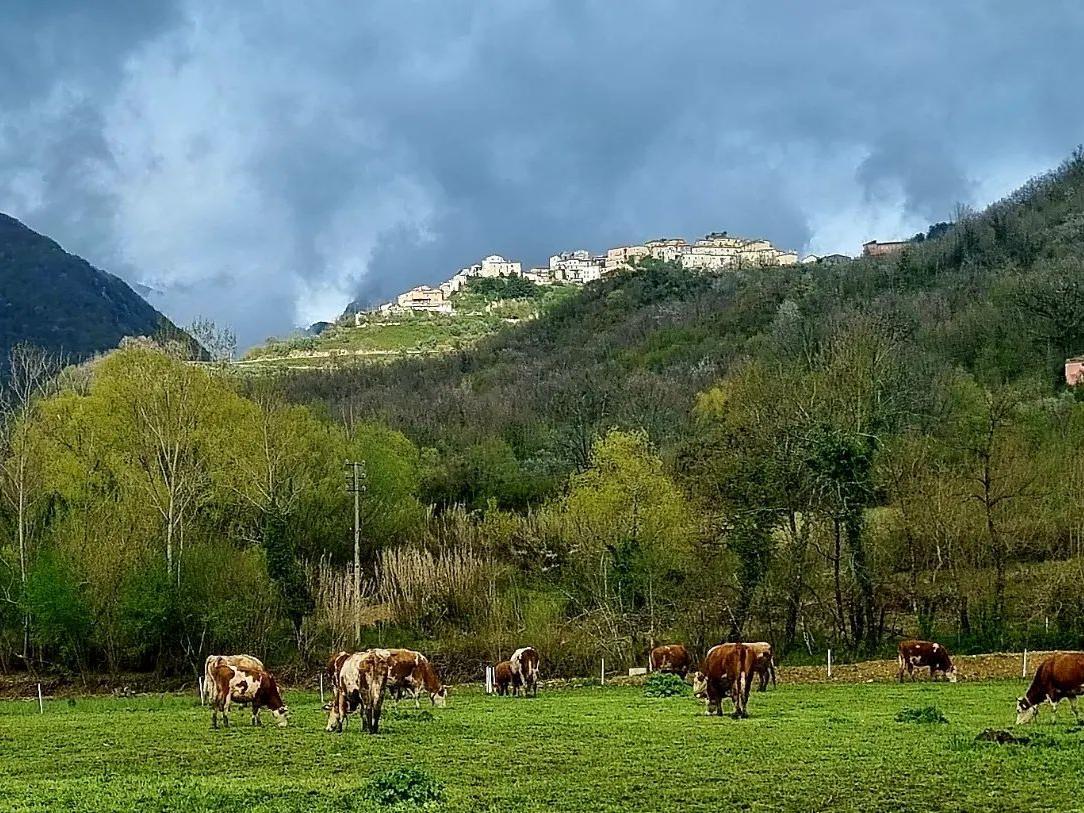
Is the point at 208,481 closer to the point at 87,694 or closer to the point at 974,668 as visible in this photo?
the point at 87,694

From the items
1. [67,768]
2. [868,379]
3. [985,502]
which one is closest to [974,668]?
[985,502]

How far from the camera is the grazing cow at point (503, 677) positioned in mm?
36719

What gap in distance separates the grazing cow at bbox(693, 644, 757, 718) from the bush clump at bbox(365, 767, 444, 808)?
9754 mm

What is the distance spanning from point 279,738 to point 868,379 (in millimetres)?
37245

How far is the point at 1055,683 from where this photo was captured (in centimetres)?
2044

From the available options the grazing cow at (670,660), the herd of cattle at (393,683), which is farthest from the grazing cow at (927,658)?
the grazing cow at (670,660)

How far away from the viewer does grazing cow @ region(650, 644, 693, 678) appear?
3966cm

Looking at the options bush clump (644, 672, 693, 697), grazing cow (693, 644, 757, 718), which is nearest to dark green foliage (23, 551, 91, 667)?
bush clump (644, 672, 693, 697)

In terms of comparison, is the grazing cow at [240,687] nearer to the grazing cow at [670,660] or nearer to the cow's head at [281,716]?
the cow's head at [281,716]

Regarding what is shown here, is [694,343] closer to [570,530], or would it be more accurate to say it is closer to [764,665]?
[570,530]

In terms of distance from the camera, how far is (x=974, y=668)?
36031mm

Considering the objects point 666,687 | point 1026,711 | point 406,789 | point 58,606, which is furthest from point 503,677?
point 406,789

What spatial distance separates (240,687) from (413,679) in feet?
22.3

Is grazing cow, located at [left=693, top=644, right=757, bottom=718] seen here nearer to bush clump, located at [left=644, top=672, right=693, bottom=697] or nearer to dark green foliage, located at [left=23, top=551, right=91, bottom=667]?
bush clump, located at [left=644, top=672, right=693, bottom=697]
